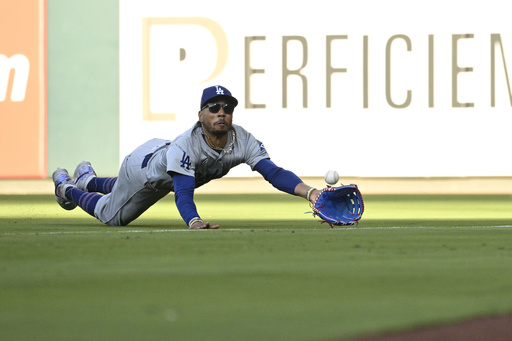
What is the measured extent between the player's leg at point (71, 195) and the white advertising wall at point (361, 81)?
8.22 meters

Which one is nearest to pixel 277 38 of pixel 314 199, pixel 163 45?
pixel 163 45

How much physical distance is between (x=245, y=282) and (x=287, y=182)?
3086 mm

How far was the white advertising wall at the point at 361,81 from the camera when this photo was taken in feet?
56.2

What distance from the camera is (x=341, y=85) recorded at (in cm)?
1722

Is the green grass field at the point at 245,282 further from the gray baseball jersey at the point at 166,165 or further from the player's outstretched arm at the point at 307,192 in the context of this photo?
the gray baseball jersey at the point at 166,165

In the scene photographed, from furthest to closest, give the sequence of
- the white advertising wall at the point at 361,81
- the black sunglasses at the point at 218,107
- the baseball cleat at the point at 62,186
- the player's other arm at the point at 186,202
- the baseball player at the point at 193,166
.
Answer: the white advertising wall at the point at 361,81
the baseball cleat at the point at 62,186
the black sunglasses at the point at 218,107
the baseball player at the point at 193,166
the player's other arm at the point at 186,202

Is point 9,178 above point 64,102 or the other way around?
the other way around

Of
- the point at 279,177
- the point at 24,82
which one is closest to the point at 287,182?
the point at 279,177

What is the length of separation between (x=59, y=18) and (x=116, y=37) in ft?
3.41

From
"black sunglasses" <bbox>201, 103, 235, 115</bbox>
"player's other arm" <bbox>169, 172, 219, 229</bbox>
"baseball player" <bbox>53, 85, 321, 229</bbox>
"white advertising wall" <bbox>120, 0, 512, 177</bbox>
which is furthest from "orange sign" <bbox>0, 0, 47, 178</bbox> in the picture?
"player's other arm" <bbox>169, 172, 219, 229</bbox>

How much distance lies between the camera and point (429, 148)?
17.2m

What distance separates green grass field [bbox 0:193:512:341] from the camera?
11.0ft

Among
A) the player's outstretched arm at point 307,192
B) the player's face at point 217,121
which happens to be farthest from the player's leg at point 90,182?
the player's outstretched arm at point 307,192

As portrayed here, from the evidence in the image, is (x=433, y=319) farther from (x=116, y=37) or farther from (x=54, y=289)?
(x=116, y=37)
